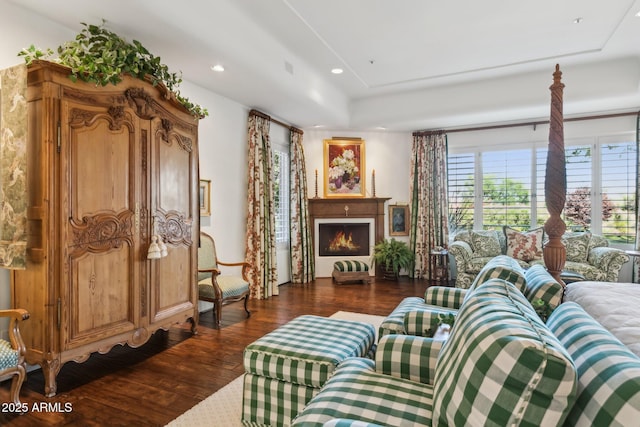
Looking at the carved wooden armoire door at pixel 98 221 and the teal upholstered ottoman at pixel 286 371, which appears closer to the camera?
the teal upholstered ottoman at pixel 286 371

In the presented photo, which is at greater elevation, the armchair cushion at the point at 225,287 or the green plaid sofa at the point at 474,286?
the green plaid sofa at the point at 474,286

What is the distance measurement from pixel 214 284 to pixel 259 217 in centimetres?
149

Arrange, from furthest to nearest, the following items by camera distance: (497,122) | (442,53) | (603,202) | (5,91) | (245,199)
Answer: (497,122) → (603,202) → (245,199) → (442,53) → (5,91)

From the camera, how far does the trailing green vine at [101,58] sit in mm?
2482

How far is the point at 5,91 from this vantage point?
244 cm

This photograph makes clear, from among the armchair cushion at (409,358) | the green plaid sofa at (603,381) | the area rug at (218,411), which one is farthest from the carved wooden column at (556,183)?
the area rug at (218,411)

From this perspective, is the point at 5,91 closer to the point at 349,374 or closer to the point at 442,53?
the point at 349,374

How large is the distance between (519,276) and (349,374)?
1141mm

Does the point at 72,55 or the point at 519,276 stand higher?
the point at 72,55

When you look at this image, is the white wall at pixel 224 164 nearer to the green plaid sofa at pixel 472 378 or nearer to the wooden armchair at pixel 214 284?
the wooden armchair at pixel 214 284

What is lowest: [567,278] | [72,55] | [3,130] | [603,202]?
[567,278]

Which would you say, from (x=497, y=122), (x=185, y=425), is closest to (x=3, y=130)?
(x=185, y=425)

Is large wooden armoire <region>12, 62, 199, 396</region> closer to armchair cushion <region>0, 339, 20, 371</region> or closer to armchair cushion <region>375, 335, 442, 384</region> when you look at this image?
armchair cushion <region>0, 339, 20, 371</region>

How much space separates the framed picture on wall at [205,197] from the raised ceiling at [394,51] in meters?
1.18
